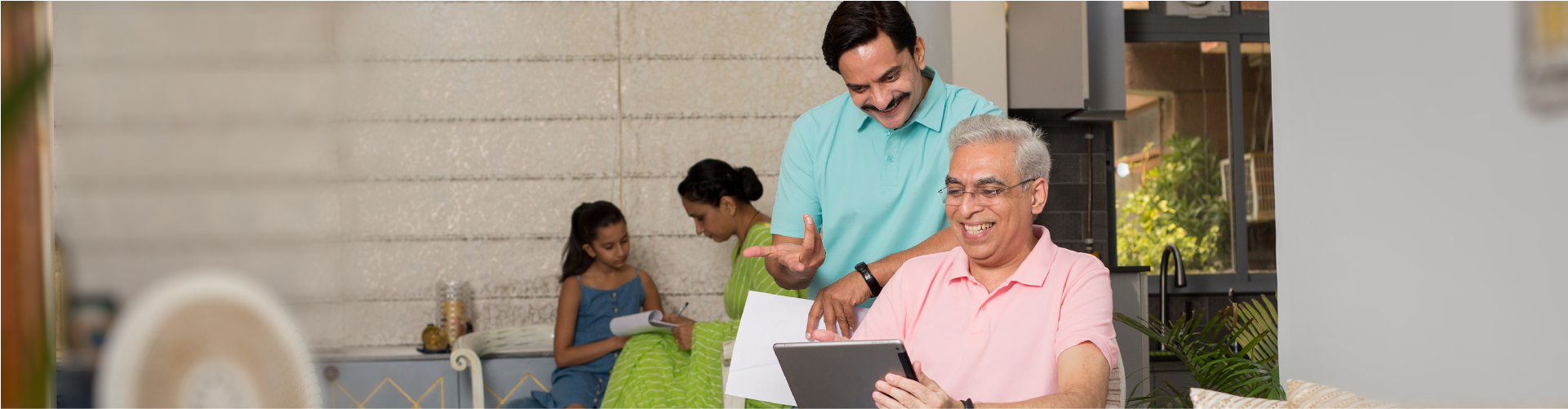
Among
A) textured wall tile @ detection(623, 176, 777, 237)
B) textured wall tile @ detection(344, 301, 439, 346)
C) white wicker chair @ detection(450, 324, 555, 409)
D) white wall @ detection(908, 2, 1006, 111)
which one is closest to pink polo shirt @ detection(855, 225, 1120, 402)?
white wall @ detection(908, 2, 1006, 111)

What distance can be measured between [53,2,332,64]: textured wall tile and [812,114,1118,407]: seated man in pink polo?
1.06m

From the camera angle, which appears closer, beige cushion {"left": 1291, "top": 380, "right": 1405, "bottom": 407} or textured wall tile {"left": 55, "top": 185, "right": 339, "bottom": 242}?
textured wall tile {"left": 55, "top": 185, "right": 339, "bottom": 242}

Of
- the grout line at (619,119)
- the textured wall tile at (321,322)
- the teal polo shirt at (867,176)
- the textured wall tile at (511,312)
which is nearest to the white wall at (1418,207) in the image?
the teal polo shirt at (867,176)

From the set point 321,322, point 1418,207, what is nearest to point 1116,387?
point 1418,207

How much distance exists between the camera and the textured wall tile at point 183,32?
0.45 m

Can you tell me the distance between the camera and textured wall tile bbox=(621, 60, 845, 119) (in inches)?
160

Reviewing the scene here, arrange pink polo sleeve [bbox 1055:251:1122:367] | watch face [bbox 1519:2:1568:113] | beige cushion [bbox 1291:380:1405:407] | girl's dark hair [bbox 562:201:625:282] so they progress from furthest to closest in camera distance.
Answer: girl's dark hair [bbox 562:201:625:282] → pink polo sleeve [bbox 1055:251:1122:367] → beige cushion [bbox 1291:380:1405:407] → watch face [bbox 1519:2:1568:113]

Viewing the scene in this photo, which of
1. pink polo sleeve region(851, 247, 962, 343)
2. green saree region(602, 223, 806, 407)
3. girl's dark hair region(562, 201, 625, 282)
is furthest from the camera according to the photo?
girl's dark hair region(562, 201, 625, 282)

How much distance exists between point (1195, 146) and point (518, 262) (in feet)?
11.7

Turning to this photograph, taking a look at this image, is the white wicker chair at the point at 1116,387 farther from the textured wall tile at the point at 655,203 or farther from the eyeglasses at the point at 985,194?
the textured wall tile at the point at 655,203

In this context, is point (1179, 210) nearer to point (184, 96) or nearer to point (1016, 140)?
point (1016, 140)

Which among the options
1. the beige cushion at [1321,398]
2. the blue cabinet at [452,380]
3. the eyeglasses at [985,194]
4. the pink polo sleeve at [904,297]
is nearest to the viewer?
the beige cushion at [1321,398]

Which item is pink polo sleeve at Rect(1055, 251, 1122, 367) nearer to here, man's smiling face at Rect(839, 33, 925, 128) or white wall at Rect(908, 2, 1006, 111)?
man's smiling face at Rect(839, 33, 925, 128)

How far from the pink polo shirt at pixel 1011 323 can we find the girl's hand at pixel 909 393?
0.40 ft
